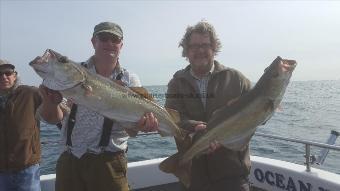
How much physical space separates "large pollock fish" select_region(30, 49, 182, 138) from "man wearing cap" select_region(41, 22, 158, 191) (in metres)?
0.16

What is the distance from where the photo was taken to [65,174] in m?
4.66

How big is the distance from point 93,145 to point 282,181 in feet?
12.8

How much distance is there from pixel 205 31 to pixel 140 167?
3.62 meters

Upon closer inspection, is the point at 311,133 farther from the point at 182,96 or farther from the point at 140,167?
the point at 182,96

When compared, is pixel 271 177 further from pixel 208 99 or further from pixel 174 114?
pixel 174 114

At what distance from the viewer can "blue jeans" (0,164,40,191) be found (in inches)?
240

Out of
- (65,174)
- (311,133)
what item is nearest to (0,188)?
(65,174)

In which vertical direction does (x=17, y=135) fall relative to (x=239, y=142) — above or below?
below

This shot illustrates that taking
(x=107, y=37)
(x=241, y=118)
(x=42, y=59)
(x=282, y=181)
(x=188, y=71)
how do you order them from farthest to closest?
(x=282, y=181) < (x=188, y=71) < (x=107, y=37) < (x=241, y=118) < (x=42, y=59)

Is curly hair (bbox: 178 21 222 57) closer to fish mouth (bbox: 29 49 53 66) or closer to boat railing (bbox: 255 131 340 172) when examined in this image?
fish mouth (bbox: 29 49 53 66)

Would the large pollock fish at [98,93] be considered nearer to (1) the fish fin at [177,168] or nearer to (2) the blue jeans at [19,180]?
(1) the fish fin at [177,168]

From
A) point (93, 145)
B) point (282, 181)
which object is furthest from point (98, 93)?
point (282, 181)

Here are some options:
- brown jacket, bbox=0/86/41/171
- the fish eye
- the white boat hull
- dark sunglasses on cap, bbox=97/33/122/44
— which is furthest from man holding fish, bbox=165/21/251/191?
brown jacket, bbox=0/86/41/171

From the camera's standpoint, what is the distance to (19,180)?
6125mm
